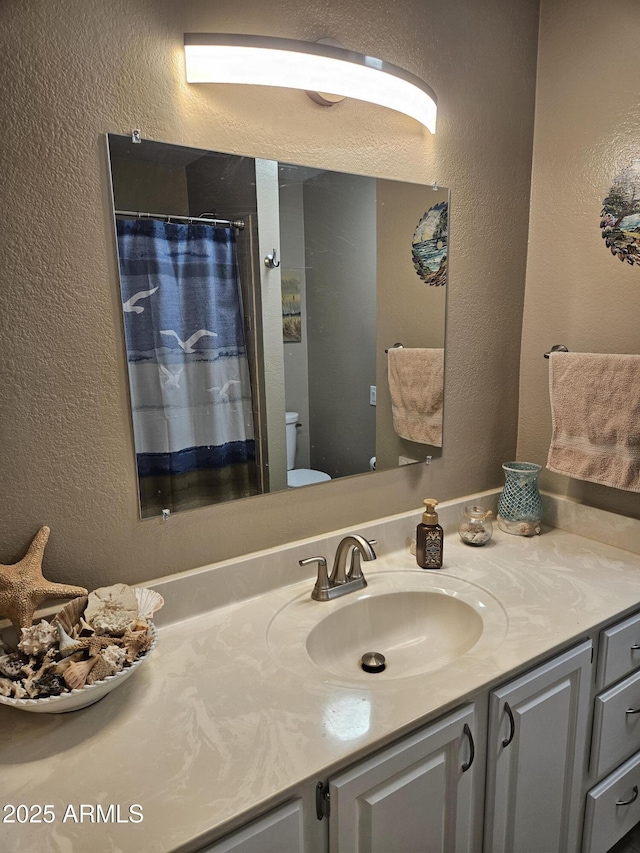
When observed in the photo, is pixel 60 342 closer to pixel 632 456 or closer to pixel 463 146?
pixel 463 146

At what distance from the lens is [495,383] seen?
175cm

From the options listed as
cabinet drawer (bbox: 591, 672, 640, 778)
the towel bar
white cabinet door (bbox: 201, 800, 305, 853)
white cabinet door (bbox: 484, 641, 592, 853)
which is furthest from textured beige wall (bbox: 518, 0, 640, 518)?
white cabinet door (bbox: 201, 800, 305, 853)

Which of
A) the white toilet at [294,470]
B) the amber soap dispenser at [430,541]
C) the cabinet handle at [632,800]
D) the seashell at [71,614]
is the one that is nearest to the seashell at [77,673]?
the seashell at [71,614]

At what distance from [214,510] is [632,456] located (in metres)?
1.11

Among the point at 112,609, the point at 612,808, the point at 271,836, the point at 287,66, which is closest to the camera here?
the point at 271,836

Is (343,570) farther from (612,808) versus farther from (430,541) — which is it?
(612,808)

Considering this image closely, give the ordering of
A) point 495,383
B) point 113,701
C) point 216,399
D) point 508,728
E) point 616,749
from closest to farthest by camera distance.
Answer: point 113,701 < point 508,728 < point 216,399 < point 616,749 < point 495,383

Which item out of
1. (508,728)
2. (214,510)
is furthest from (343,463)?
(508,728)

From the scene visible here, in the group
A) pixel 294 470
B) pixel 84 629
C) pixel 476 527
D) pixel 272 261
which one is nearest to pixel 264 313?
pixel 272 261

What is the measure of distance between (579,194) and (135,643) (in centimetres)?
164

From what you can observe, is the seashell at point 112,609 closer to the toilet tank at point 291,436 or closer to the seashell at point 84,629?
the seashell at point 84,629

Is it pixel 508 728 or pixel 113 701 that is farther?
pixel 508 728

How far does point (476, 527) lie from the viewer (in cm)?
157

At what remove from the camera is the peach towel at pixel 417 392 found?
1.54m
